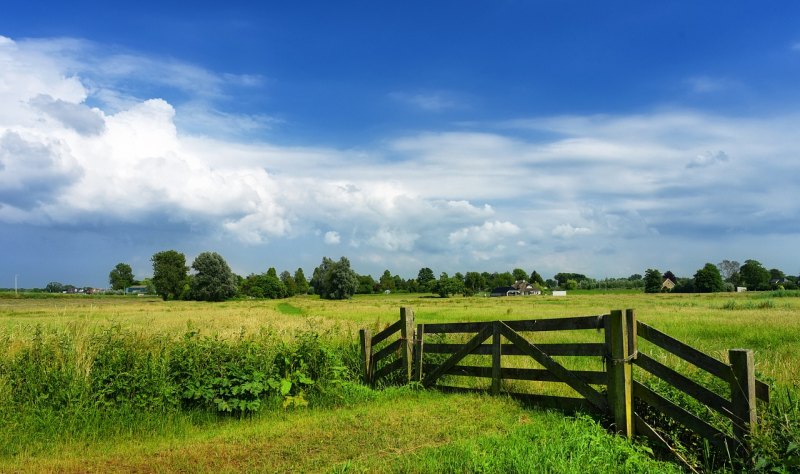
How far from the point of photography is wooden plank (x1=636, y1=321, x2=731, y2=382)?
Answer: 6.40m

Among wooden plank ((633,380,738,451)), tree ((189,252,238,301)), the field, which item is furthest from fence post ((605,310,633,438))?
tree ((189,252,238,301))

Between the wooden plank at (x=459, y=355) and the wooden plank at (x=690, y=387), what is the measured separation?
9.86 feet

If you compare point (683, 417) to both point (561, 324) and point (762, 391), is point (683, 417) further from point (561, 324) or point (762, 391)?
point (561, 324)

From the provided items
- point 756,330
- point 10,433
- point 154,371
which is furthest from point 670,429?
point 756,330

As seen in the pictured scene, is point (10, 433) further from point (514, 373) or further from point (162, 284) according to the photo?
point (162, 284)

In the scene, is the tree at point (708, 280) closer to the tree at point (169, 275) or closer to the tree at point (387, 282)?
the tree at point (387, 282)

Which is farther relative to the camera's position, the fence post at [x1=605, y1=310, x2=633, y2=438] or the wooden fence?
the fence post at [x1=605, y1=310, x2=633, y2=438]

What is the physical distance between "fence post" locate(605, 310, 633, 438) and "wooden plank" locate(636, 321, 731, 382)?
28 cm

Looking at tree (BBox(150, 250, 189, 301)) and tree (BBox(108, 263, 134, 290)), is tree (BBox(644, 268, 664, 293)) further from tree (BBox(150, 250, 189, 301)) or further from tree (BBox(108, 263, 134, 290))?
tree (BBox(108, 263, 134, 290))

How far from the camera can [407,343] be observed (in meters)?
11.6

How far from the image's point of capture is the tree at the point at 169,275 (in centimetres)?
11949

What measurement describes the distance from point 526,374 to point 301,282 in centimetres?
15188

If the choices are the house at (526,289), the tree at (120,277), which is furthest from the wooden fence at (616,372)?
the tree at (120,277)

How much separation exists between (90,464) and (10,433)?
7.01ft
